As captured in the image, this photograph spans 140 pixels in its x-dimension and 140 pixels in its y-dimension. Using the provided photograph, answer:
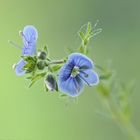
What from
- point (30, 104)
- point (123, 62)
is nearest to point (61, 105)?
point (30, 104)

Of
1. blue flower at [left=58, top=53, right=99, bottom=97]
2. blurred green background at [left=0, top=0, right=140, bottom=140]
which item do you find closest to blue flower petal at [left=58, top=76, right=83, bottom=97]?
blue flower at [left=58, top=53, right=99, bottom=97]

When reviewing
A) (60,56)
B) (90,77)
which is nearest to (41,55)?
(90,77)

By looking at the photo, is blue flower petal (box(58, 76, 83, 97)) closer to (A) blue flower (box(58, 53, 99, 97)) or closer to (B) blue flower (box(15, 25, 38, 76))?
(A) blue flower (box(58, 53, 99, 97))

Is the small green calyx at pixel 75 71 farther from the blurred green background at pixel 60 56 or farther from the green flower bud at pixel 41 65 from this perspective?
the blurred green background at pixel 60 56

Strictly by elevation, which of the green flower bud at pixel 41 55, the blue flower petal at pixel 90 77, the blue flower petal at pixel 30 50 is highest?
the blue flower petal at pixel 30 50

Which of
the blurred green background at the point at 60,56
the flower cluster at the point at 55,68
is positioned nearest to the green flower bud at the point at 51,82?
the flower cluster at the point at 55,68

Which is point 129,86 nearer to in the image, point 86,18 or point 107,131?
point 107,131
